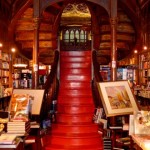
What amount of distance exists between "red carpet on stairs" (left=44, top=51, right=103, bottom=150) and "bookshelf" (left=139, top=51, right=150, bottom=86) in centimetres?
284

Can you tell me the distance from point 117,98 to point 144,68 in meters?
6.89

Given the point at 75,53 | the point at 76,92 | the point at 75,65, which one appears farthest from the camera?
the point at 75,53

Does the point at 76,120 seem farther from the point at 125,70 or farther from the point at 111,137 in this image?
the point at 125,70

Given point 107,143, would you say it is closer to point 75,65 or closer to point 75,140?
point 75,140

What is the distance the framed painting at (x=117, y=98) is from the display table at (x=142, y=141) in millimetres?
1642

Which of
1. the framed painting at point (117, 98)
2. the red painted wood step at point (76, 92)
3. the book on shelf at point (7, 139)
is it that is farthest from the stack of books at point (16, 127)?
the red painted wood step at point (76, 92)

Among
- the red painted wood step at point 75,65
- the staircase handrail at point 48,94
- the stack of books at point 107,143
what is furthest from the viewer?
the red painted wood step at point 75,65

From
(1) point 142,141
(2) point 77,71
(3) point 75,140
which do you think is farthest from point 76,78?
(1) point 142,141

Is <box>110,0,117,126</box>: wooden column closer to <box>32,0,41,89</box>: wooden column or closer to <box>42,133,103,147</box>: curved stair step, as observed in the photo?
<box>42,133,103,147</box>: curved stair step

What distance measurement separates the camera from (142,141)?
376 cm

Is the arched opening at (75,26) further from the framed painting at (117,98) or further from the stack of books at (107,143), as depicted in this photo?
the stack of books at (107,143)

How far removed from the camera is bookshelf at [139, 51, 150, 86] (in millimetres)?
12005

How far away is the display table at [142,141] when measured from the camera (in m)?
3.54

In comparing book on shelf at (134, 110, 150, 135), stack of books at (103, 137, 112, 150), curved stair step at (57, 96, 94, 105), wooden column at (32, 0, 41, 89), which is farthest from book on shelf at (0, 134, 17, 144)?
curved stair step at (57, 96, 94, 105)
